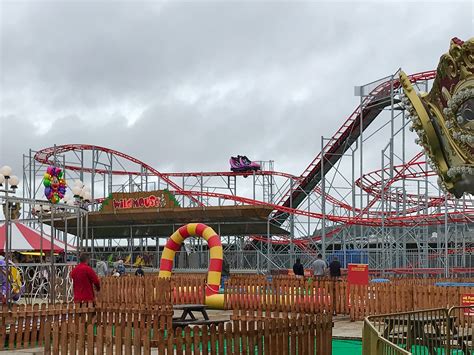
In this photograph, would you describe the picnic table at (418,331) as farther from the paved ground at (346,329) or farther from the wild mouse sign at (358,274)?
the wild mouse sign at (358,274)

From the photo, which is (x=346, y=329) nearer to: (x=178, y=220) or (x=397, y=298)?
(x=397, y=298)

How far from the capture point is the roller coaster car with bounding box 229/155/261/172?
44628 millimetres

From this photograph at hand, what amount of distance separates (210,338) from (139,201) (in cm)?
2946

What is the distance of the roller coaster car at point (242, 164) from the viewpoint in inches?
1757

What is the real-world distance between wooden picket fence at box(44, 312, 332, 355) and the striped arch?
10.6 m

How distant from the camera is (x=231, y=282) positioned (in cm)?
1920

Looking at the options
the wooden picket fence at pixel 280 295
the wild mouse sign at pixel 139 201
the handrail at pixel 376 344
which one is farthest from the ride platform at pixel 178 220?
the handrail at pixel 376 344

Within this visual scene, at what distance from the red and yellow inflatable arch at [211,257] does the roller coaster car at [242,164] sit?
20607 mm

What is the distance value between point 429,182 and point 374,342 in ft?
92.7

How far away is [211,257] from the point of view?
70.7 ft

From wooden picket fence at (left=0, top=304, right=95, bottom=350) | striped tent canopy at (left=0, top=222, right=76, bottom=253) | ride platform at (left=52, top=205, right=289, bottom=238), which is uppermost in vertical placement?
ride platform at (left=52, top=205, right=289, bottom=238)

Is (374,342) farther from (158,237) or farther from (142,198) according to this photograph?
(158,237)

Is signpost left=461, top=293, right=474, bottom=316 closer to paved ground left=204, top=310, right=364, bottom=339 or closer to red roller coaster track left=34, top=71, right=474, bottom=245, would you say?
paved ground left=204, top=310, right=364, bottom=339

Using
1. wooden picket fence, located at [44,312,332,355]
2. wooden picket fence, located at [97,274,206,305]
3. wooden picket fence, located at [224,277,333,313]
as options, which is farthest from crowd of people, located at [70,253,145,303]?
wooden picket fence, located at [224,277,333,313]
